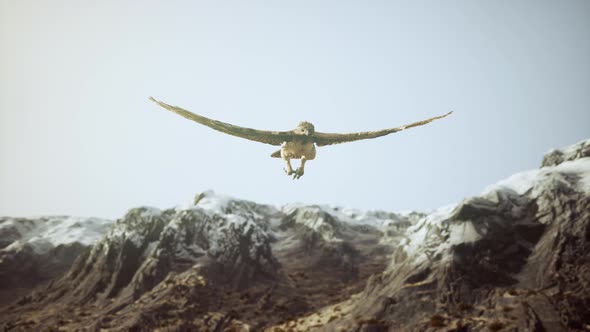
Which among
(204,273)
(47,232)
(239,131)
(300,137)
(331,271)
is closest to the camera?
(239,131)

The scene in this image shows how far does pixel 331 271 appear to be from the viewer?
43000mm

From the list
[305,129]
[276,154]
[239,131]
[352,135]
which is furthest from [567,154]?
[239,131]

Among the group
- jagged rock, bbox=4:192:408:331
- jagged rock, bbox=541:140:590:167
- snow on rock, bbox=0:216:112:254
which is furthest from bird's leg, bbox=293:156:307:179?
snow on rock, bbox=0:216:112:254

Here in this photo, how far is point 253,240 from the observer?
4388cm

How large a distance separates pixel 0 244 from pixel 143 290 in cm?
3372

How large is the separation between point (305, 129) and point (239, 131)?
6.97 feet

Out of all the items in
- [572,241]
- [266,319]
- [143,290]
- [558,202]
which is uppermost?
[558,202]

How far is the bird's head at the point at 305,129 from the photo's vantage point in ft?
38.1

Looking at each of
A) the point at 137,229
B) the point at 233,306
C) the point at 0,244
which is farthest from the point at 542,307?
the point at 0,244

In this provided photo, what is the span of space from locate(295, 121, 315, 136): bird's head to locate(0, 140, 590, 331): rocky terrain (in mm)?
16929

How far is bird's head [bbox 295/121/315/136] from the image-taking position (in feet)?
38.1

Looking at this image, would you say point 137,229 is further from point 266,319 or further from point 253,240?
point 266,319

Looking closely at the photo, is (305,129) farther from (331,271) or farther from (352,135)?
(331,271)

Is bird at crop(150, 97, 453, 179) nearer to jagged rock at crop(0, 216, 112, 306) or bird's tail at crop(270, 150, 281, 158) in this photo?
bird's tail at crop(270, 150, 281, 158)
